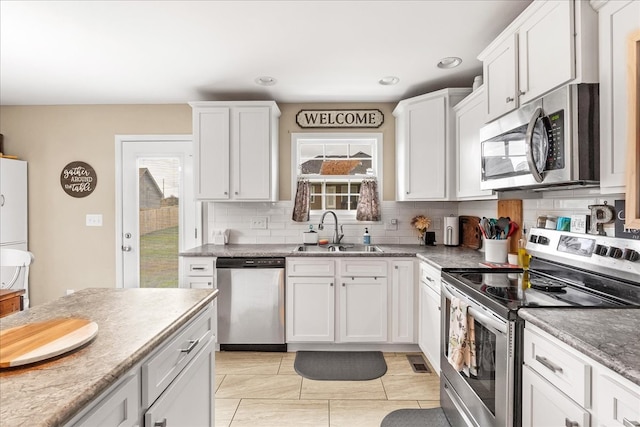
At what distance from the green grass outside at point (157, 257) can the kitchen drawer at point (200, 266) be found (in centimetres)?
88

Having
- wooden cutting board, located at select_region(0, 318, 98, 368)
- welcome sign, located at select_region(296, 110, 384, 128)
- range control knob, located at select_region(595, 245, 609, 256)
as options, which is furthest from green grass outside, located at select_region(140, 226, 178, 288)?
range control knob, located at select_region(595, 245, 609, 256)

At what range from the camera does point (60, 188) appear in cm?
402

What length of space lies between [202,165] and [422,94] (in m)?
2.29

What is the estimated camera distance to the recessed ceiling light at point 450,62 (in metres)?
2.82

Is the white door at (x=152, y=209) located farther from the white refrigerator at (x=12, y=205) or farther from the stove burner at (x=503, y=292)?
the stove burner at (x=503, y=292)

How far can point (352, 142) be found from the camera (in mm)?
3988

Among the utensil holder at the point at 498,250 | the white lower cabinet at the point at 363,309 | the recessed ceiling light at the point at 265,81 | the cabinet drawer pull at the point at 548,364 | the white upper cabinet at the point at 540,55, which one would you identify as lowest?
the white lower cabinet at the point at 363,309

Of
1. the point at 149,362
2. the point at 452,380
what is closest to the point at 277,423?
the point at 452,380

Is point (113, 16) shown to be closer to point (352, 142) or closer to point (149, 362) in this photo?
point (149, 362)

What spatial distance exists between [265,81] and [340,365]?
2.55 meters

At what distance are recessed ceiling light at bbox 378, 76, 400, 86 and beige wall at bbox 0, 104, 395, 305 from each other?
2151 millimetres

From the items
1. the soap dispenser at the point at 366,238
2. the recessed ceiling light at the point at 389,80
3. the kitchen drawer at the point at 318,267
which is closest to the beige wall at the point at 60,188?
the recessed ceiling light at the point at 389,80

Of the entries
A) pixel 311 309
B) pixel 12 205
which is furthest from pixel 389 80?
pixel 12 205

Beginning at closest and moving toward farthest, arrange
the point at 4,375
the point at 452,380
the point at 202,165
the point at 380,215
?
the point at 4,375, the point at 452,380, the point at 202,165, the point at 380,215
